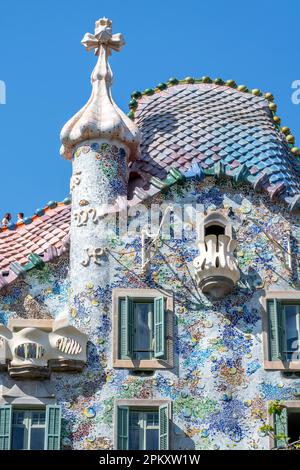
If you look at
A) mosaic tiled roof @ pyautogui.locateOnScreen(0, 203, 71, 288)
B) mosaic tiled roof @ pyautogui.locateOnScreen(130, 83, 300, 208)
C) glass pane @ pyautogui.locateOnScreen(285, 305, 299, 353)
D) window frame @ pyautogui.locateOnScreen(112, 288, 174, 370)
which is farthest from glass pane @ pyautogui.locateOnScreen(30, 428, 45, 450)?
mosaic tiled roof @ pyautogui.locateOnScreen(130, 83, 300, 208)

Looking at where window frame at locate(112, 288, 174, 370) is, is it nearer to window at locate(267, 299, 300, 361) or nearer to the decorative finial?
window at locate(267, 299, 300, 361)

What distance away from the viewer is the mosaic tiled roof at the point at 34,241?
37.5 m

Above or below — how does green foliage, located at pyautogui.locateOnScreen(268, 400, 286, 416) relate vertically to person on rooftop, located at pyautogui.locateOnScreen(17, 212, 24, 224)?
below

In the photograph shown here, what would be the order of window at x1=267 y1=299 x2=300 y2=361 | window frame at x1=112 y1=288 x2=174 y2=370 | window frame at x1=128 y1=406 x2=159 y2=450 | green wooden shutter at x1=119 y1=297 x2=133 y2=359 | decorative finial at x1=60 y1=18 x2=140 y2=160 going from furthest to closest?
decorative finial at x1=60 y1=18 x2=140 y2=160 → window at x1=267 y1=299 x2=300 y2=361 → green wooden shutter at x1=119 y1=297 x2=133 y2=359 → window frame at x1=112 y1=288 x2=174 y2=370 → window frame at x1=128 y1=406 x2=159 y2=450

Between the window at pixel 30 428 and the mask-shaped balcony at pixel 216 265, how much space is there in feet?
12.3

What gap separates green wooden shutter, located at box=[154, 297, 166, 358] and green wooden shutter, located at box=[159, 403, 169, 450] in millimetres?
1055

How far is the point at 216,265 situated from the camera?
36969mm

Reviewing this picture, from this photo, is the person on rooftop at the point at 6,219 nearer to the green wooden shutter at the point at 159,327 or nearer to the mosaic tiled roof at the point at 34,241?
the mosaic tiled roof at the point at 34,241

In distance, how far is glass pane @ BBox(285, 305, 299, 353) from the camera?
3659 cm

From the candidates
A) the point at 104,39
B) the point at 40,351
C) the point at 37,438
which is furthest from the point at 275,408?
the point at 104,39

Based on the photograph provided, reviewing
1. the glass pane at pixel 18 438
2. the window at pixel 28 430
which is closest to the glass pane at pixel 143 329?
the window at pixel 28 430
